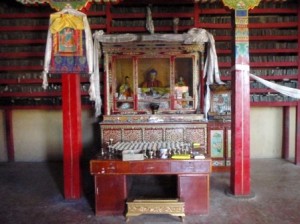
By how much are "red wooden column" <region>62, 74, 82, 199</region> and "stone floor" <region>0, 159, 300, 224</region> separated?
24 centimetres

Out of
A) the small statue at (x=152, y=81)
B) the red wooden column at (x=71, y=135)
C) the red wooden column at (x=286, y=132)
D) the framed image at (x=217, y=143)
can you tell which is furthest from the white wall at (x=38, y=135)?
the red wooden column at (x=286, y=132)

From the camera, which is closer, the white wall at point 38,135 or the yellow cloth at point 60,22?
the yellow cloth at point 60,22

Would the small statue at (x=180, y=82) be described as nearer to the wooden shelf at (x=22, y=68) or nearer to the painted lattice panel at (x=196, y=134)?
the painted lattice panel at (x=196, y=134)

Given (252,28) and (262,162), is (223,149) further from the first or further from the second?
(252,28)

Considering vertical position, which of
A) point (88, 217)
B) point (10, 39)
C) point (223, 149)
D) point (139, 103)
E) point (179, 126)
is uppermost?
point (10, 39)

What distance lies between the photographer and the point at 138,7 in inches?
263

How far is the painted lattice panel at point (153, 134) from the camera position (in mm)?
6379

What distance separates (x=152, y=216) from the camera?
4.30m

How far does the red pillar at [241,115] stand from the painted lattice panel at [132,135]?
2.05 metres

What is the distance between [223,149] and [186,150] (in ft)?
6.80

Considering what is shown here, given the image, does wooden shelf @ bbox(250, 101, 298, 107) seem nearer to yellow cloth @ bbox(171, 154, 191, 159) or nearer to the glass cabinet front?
the glass cabinet front

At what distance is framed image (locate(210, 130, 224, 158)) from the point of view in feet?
21.2

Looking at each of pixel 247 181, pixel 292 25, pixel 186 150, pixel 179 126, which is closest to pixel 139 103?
pixel 179 126

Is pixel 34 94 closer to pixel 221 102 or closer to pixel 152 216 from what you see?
pixel 221 102
